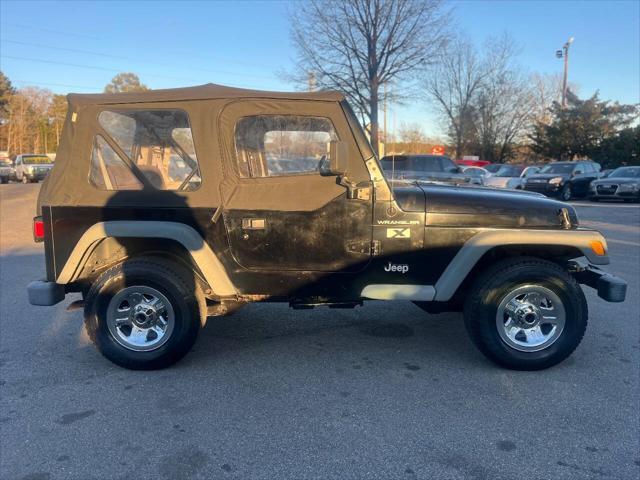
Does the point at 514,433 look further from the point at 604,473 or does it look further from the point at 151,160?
the point at 151,160

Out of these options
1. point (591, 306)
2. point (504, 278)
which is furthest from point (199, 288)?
point (591, 306)

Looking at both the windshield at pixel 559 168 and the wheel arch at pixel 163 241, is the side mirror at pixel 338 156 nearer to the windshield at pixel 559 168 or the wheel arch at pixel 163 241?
the wheel arch at pixel 163 241

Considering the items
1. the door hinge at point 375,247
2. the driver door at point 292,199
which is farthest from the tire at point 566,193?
the driver door at point 292,199

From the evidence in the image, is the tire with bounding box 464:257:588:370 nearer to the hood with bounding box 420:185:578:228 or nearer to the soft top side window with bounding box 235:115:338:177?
the hood with bounding box 420:185:578:228

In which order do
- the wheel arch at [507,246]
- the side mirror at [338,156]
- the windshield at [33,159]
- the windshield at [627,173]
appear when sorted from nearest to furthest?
the side mirror at [338,156]
the wheel arch at [507,246]
the windshield at [627,173]
the windshield at [33,159]

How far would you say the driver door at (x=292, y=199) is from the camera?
12.5ft

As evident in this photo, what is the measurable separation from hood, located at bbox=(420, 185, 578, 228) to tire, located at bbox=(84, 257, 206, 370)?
1970mm

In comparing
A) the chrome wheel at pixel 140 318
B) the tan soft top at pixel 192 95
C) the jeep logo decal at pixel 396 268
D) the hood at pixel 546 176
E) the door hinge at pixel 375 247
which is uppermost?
the tan soft top at pixel 192 95

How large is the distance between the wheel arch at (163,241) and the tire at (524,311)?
1930 millimetres

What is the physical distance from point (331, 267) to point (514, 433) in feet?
5.52

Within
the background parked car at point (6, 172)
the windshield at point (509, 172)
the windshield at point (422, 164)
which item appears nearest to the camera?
the windshield at point (422, 164)

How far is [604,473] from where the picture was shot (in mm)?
2682

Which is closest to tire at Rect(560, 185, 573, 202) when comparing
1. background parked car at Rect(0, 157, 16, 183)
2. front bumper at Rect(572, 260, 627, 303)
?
front bumper at Rect(572, 260, 627, 303)

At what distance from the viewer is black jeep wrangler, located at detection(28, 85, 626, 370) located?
3.82m
